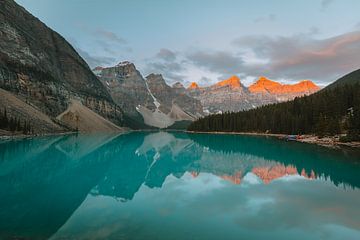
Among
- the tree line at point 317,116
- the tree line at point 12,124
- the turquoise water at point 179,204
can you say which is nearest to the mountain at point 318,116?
the tree line at point 317,116

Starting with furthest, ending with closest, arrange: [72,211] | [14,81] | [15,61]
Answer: [15,61]
[14,81]
[72,211]

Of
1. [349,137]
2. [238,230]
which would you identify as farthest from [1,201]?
[349,137]

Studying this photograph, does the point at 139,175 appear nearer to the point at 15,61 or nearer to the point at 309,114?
the point at 309,114

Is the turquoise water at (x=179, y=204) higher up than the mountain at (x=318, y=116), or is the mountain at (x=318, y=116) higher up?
the mountain at (x=318, y=116)

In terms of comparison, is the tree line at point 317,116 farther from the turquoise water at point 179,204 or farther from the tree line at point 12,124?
the tree line at point 12,124

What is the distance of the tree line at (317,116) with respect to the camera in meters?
87.8

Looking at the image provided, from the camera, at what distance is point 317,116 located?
10769 cm

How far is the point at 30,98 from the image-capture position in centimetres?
16412

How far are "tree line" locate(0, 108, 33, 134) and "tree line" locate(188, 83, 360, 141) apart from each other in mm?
101887

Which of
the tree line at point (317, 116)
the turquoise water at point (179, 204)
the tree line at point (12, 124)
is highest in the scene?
the tree line at point (317, 116)

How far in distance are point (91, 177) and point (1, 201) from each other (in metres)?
13.2

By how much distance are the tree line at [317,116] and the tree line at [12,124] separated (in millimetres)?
101887

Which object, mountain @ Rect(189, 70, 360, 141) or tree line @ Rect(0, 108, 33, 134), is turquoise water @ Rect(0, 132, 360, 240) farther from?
tree line @ Rect(0, 108, 33, 134)

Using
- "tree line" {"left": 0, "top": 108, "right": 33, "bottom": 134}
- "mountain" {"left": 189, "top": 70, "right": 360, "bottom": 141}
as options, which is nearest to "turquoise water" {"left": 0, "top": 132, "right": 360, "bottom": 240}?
"mountain" {"left": 189, "top": 70, "right": 360, "bottom": 141}
